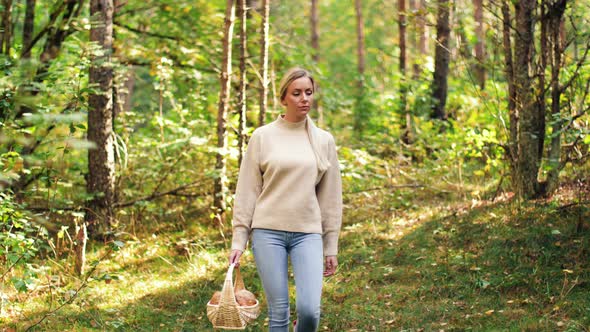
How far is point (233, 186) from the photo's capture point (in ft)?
33.9

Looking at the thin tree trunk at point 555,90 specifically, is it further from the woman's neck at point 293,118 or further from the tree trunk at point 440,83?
the tree trunk at point 440,83

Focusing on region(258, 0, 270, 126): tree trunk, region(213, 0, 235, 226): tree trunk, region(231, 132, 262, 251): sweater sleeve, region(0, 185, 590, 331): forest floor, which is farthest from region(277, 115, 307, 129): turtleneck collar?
region(258, 0, 270, 126): tree trunk

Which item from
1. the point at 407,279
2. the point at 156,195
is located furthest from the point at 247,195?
the point at 156,195

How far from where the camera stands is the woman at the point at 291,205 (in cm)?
402

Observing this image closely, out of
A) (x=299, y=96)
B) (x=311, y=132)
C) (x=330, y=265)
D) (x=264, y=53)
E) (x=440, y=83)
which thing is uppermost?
(x=264, y=53)

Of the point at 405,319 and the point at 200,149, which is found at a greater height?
the point at 200,149

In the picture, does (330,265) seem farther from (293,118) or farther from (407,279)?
(407,279)

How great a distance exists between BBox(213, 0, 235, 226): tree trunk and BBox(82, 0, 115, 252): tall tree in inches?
58.5

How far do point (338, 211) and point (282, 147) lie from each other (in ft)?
1.89

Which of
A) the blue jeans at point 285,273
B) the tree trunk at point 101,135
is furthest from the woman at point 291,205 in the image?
the tree trunk at point 101,135

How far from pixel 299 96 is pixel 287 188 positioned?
602mm

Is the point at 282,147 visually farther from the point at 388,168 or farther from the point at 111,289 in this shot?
the point at 388,168

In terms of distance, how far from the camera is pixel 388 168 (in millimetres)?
11016

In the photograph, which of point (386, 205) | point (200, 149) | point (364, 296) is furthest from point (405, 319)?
point (200, 149)
